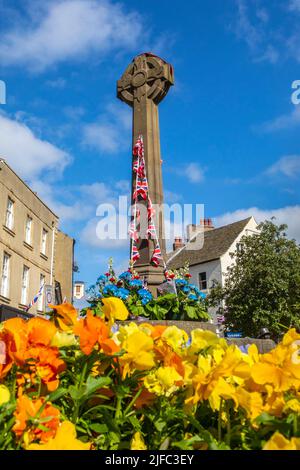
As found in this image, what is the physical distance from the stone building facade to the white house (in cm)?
1341

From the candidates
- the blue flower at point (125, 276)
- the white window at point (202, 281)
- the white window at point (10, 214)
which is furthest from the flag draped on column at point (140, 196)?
the white window at point (202, 281)

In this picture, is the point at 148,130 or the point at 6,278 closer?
the point at 148,130

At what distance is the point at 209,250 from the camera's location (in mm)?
36938

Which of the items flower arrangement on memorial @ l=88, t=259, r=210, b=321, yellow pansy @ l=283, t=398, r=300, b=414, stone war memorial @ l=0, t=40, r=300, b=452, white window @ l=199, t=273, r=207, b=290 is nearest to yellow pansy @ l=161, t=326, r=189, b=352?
stone war memorial @ l=0, t=40, r=300, b=452

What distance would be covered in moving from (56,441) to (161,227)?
9.28 metres

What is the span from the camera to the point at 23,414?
1.02 meters

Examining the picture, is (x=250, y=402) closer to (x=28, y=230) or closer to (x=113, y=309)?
(x=113, y=309)

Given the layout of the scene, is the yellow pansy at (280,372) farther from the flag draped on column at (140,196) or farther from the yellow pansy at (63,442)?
the flag draped on column at (140,196)

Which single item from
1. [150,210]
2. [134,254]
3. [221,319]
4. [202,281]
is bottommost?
[221,319]

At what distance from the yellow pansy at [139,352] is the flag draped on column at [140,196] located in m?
8.28

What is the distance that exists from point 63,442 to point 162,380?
1.08 ft

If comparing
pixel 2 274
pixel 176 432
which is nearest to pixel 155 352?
pixel 176 432

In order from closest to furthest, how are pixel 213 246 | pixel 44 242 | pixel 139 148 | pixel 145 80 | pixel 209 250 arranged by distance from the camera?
pixel 139 148 < pixel 145 80 < pixel 44 242 < pixel 209 250 < pixel 213 246

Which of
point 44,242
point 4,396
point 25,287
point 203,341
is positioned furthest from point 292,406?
point 44,242
